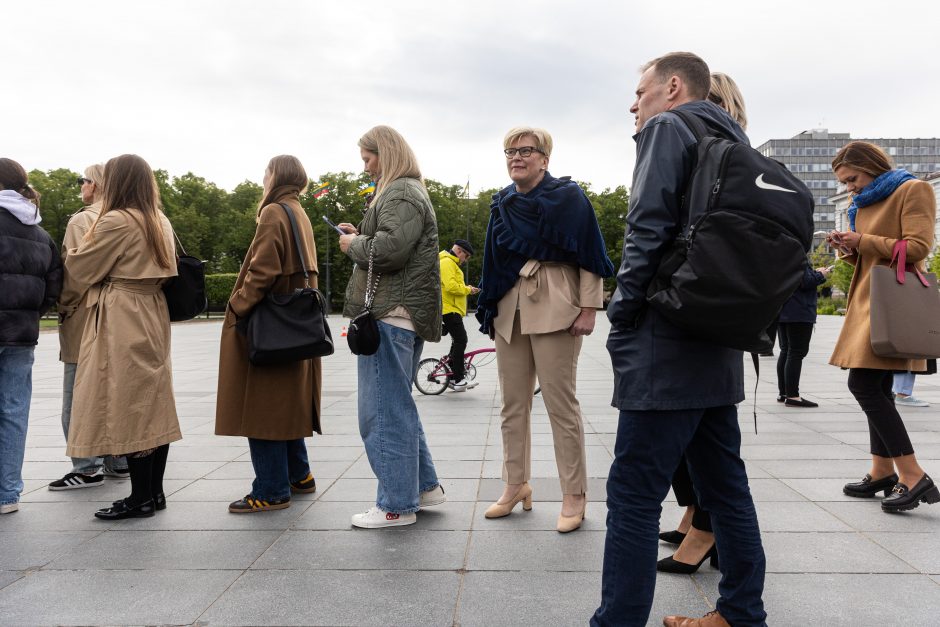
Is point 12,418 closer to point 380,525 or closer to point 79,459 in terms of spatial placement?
point 79,459

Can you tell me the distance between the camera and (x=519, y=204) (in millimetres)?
3930

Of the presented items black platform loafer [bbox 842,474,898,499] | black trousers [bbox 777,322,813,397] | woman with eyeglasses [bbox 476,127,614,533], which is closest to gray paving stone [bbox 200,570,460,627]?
woman with eyeglasses [bbox 476,127,614,533]

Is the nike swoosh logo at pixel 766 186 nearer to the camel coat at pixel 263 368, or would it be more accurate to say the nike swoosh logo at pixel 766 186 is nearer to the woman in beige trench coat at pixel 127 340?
the camel coat at pixel 263 368

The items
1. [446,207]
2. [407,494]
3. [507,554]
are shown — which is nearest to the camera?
[507,554]

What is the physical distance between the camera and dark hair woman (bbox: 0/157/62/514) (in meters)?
4.17

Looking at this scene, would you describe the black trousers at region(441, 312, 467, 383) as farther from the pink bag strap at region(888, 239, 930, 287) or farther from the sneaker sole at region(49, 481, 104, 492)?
the pink bag strap at region(888, 239, 930, 287)

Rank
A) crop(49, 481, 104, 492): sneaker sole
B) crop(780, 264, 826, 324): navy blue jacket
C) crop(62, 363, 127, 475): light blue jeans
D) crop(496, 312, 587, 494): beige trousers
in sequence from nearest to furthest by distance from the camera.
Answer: crop(496, 312, 587, 494): beige trousers → crop(49, 481, 104, 492): sneaker sole → crop(62, 363, 127, 475): light blue jeans → crop(780, 264, 826, 324): navy blue jacket

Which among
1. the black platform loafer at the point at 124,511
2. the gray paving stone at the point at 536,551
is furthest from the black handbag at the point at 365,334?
the black platform loafer at the point at 124,511

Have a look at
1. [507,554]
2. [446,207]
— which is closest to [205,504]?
[507,554]

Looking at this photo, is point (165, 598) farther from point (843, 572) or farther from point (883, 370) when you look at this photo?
point (883, 370)

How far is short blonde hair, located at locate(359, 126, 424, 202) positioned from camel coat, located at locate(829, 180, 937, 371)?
2.54m

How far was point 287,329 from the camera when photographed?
3.98 m

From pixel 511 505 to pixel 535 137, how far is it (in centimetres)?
198

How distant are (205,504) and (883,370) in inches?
155
